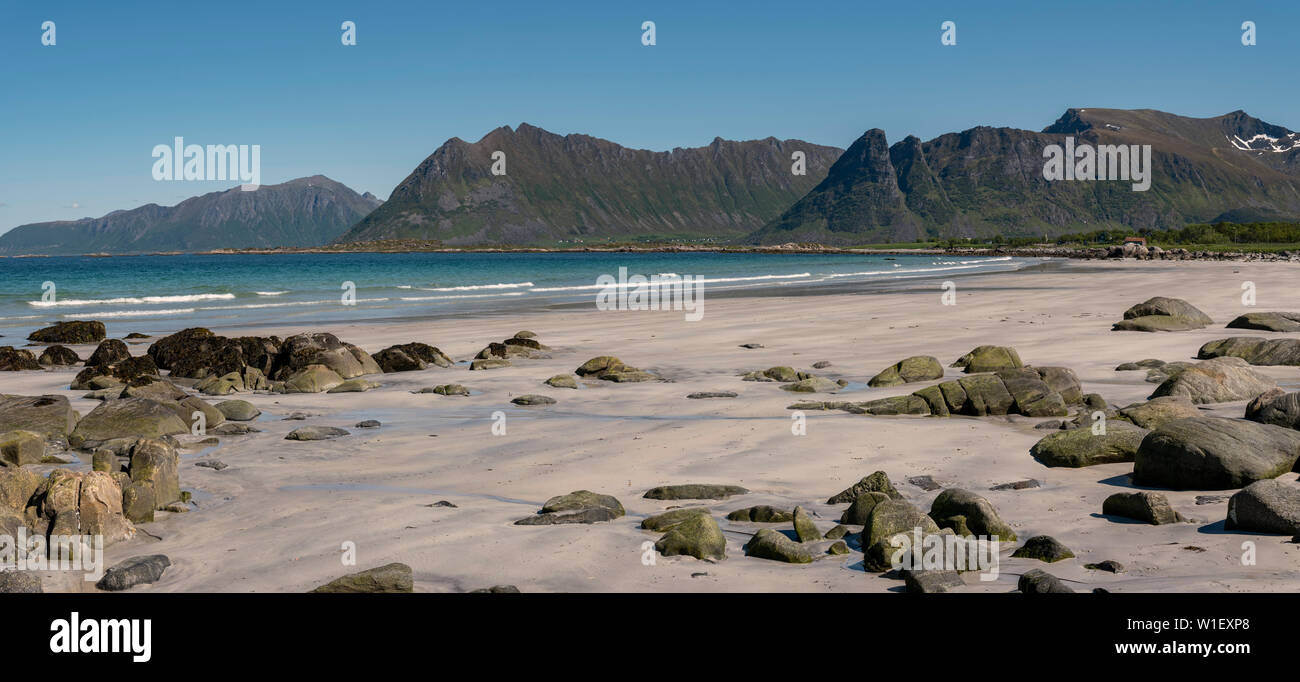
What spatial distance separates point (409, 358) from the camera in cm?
2127

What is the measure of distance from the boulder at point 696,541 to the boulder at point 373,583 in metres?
2.07

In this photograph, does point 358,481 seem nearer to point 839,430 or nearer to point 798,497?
point 798,497

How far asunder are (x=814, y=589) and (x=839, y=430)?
20.8 feet

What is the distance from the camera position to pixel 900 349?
74.8 feet

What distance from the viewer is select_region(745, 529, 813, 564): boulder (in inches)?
291

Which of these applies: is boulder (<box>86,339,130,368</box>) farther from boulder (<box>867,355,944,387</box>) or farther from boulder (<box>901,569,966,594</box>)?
boulder (<box>901,569,966,594</box>)

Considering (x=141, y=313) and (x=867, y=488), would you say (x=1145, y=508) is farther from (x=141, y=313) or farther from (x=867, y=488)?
(x=141, y=313)

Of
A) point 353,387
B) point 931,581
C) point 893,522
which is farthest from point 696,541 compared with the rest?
point 353,387

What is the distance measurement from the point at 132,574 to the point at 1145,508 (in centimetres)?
849

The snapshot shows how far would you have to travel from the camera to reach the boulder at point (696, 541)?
24.5 ft

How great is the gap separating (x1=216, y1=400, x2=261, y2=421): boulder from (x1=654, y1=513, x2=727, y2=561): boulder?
32.3 feet
